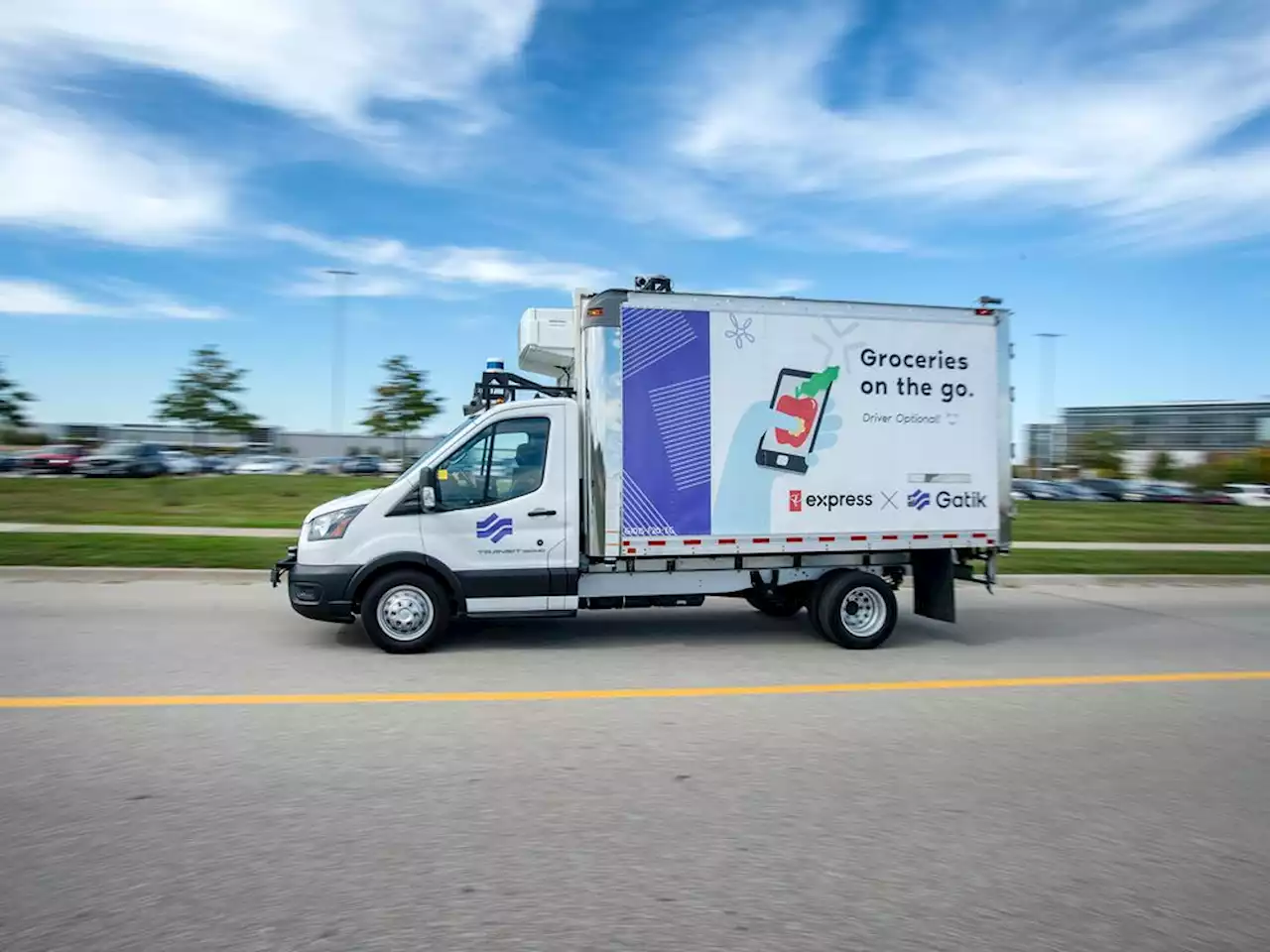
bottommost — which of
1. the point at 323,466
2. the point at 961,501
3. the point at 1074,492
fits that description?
the point at 961,501

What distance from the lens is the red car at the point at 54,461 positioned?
42.2 meters

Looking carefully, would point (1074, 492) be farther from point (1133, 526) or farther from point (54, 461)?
point (54, 461)

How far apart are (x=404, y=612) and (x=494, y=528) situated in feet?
3.34

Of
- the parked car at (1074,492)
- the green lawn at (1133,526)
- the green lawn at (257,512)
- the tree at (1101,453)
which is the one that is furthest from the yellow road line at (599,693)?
the tree at (1101,453)

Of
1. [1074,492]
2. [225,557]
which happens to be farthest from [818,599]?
[1074,492]

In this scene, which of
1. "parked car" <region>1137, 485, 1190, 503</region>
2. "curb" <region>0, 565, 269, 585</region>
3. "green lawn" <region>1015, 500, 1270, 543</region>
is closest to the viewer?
"curb" <region>0, 565, 269, 585</region>

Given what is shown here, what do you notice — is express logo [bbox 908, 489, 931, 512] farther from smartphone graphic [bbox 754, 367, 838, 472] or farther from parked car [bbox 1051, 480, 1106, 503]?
parked car [bbox 1051, 480, 1106, 503]

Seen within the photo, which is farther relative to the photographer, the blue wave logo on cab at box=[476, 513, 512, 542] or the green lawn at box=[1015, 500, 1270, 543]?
the green lawn at box=[1015, 500, 1270, 543]

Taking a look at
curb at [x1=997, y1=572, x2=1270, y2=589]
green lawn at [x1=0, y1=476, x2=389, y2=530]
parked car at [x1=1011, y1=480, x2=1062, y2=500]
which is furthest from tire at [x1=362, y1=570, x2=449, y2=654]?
parked car at [x1=1011, y1=480, x2=1062, y2=500]

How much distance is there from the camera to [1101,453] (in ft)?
249

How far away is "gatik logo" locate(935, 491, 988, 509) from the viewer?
8734 millimetres

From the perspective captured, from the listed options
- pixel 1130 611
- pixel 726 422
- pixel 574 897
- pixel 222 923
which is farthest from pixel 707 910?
pixel 1130 611

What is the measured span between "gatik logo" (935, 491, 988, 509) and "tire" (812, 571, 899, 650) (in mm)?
928

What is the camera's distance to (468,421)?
823 centimetres
